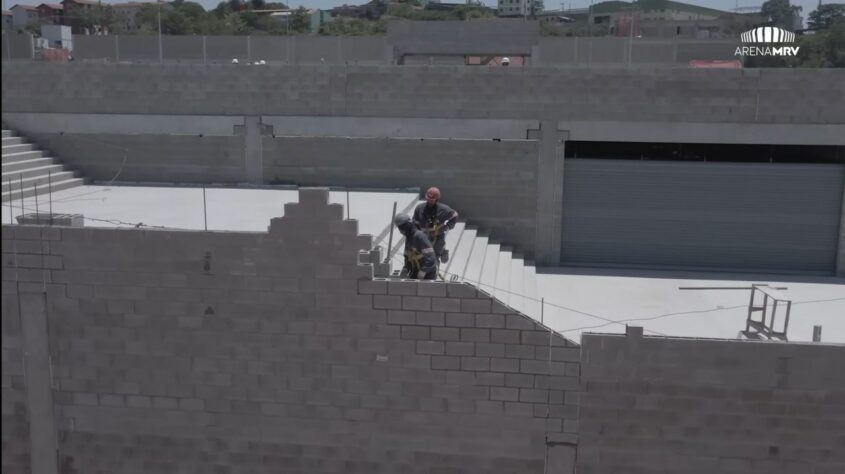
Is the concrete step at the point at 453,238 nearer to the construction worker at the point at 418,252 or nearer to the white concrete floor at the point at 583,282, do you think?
the white concrete floor at the point at 583,282

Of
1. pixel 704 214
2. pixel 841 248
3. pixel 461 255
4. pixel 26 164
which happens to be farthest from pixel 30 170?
pixel 841 248

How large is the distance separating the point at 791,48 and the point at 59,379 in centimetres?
2098

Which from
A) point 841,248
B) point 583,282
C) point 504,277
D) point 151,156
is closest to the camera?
point 504,277

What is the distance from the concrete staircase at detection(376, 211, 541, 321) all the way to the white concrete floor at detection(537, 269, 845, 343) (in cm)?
44

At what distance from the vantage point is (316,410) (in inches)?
381

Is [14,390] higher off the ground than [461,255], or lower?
lower

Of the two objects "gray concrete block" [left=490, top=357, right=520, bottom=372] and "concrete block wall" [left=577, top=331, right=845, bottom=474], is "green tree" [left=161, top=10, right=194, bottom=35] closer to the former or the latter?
"gray concrete block" [left=490, top=357, right=520, bottom=372]

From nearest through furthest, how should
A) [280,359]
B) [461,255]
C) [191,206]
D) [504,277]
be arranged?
[280,359] → [461,255] → [504,277] → [191,206]

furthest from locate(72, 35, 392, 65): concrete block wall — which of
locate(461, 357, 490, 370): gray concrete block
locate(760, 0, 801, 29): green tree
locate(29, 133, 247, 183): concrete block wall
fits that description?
locate(760, 0, 801, 29): green tree

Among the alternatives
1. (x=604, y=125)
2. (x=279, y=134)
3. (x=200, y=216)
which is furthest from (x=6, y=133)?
(x=604, y=125)

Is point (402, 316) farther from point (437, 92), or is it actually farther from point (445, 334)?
point (437, 92)

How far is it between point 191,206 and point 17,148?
580cm

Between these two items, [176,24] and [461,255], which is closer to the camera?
[461,255]

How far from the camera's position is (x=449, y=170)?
16.6 meters
